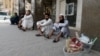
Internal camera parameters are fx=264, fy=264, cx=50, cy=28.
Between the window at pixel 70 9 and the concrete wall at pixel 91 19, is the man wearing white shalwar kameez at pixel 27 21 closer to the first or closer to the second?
the window at pixel 70 9

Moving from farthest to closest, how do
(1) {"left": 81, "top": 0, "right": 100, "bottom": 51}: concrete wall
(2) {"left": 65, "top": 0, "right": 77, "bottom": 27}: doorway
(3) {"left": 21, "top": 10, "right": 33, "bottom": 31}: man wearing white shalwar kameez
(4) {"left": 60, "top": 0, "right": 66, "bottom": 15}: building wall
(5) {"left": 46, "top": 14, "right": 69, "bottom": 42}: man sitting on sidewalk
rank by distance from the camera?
(4) {"left": 60, "top": 0, "right": 66, "bottom": 15}: building wall, (3) {"left": 21, "top": 10, "right": 33, "bottom": 31}: man wearing white shalwar kameez, (2) {"left": 65, "top": 0, "right": 77, "bottom": 27}: doorway, (5) {"left": 46, "top": 14, "right": 69, "bottom": 42}: man sitting on sidewalk, (1) {"left": 81, "top": 0, "right": 100, "bottom": 51}: concrete wall

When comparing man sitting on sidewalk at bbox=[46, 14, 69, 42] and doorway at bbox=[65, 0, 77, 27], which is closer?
man sitting on sidewalk at bbox=[46, 14, 69, 42]

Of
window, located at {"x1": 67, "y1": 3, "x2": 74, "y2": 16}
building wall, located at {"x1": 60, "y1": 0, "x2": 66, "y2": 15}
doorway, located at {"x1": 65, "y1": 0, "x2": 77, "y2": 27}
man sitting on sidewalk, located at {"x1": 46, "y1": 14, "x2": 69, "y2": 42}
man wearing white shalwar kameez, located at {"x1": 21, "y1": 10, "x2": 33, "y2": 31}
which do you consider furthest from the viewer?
building wall, located at {"x1": 60, "y1": 0, "x2": 66, "y2": 15}

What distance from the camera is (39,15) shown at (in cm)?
1822

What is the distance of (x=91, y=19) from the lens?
30.1ft

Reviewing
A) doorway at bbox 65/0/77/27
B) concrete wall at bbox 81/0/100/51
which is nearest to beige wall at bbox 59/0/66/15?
doorway at bbox 65/0/77/27

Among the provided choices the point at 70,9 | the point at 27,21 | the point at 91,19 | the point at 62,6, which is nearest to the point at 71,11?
the point at 70,9

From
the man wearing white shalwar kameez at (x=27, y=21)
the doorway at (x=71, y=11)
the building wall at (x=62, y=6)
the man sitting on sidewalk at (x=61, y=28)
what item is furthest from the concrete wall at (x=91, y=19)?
the building wall at (x=62, y=6)

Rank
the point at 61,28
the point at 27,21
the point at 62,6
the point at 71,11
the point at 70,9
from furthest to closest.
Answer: the point at 62,6
the point at 27,21
the point at 70,9
the point at 71,11
the point at 61,28

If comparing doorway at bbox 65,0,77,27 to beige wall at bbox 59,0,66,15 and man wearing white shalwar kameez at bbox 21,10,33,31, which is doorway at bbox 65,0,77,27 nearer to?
beige wall at bbox 59,0,66,15

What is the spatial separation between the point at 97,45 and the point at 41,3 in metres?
9.95

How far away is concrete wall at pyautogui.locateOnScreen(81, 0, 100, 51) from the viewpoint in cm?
889

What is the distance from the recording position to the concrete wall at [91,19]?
29.2 feet

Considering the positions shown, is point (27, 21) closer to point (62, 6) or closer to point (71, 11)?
point (62, 6)
